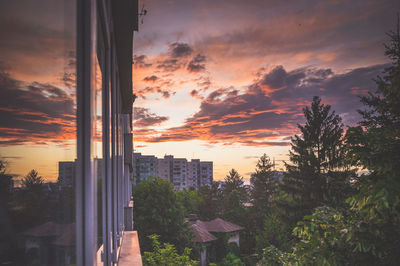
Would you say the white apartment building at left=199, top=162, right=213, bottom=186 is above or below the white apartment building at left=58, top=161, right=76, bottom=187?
below

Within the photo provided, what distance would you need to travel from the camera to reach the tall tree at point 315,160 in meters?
23.1

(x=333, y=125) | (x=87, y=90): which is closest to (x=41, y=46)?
(x=87, y=90)

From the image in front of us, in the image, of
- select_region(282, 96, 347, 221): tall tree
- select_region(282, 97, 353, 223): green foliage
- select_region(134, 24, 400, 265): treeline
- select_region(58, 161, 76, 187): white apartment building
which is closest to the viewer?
select_region(58, 161, 76, 187): white apartment building

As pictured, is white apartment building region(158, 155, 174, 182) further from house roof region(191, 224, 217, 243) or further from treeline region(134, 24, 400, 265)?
house roof region(191, 224, 217, 243)

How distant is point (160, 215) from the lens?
17.4 metres

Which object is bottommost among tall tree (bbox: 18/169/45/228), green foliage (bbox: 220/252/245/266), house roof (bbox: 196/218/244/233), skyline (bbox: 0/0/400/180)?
green foliage (bbox: 220/252/245/266)

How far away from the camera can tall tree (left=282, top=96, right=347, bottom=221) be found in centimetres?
2311

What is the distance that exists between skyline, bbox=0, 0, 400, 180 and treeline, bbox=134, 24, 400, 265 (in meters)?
1.85

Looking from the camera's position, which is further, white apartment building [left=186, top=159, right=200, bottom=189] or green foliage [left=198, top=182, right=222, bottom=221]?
white apartment building [left=186, top=159, right=200, bottom=189]

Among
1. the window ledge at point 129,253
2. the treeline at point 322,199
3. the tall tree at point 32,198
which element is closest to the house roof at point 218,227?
the treeline at point 322,199

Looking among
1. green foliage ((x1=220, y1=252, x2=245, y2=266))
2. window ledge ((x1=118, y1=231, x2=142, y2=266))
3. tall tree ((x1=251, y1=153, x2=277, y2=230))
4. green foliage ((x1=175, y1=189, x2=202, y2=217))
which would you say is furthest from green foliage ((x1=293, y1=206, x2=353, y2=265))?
tall tree ((x1=251, y1=153, x2=277, y2=230))

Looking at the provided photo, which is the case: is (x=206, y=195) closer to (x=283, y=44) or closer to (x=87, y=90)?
(x=283, y=44)

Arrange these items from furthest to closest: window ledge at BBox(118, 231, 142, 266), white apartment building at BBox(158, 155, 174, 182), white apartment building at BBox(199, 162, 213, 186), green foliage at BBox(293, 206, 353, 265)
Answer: white apartment building at BBox(199, 162, 213, 186) < white apartment building at BBox(158, 155, 174, 182) < green foliage at BBox(293, 206, 353, 265) < window ledge at BBox(118, 231, 142, 266)

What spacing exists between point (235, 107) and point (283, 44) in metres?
8.61
